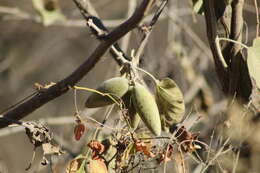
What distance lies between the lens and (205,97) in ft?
6.73

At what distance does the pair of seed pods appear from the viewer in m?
0.96

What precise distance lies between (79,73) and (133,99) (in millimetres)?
132

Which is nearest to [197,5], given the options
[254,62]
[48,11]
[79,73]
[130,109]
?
[254,62]

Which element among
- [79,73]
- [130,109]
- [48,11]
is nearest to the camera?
[79,73]

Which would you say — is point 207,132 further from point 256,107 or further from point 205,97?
point 256,107

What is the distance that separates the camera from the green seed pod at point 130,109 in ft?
3.30

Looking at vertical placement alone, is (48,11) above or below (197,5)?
above

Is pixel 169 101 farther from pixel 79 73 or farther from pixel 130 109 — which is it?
pixel 79 73

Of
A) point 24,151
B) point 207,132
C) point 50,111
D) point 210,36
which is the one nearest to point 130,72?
point 210,36

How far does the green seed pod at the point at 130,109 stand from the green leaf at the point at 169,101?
62 millimetres

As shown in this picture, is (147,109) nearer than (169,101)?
Yes

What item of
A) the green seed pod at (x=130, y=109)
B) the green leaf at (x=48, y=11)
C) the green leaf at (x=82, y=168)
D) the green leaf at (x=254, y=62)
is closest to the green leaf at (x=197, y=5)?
the green leaf at (x=254, y=62)

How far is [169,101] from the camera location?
1.06m

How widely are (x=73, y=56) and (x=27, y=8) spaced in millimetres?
762
